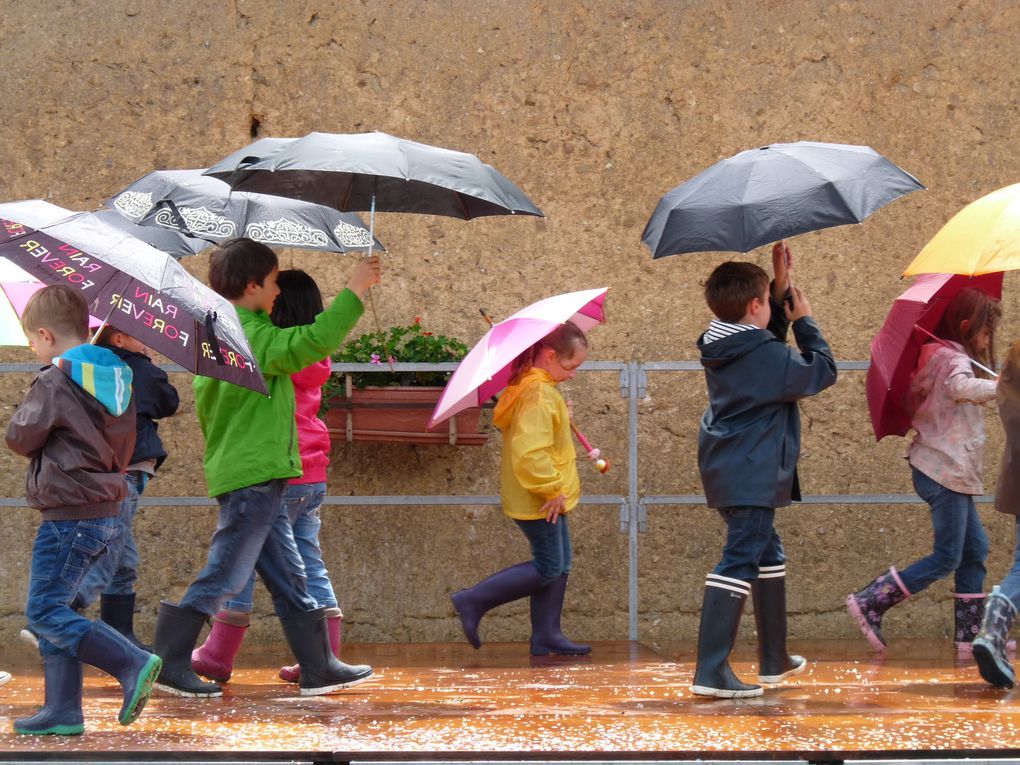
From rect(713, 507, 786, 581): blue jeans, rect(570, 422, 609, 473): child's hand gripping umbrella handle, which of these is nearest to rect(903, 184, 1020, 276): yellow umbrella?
rect(713, 507, 786, 581): blue jeans

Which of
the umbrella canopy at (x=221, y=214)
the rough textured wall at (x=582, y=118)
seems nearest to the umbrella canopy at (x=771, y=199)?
the umbrella canopy at (x=221, y=214)

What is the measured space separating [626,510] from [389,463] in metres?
1.15

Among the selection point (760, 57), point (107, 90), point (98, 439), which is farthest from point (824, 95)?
point (98, 439)

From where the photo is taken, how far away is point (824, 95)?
6.44 metres

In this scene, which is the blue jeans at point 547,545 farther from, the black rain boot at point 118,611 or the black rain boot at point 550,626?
the black rain boot at point 118,611

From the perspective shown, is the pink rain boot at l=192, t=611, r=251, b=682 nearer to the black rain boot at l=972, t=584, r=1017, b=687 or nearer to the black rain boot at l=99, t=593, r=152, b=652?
the black rain boot at l=99, t=593, r=152, b=652

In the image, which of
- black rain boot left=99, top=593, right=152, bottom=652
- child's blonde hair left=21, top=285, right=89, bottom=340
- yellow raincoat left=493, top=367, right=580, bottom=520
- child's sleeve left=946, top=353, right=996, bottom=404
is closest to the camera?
child's blonde hair left=21, top=285, right=89, bottom=340

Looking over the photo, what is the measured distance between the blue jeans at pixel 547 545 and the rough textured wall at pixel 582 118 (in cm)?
65

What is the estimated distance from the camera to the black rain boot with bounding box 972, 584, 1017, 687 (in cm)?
434

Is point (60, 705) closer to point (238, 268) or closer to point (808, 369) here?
point (238, 268)

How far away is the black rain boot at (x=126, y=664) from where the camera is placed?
3.65 metres

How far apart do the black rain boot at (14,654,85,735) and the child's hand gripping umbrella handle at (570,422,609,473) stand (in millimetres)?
2728

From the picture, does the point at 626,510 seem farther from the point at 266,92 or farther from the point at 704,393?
the point at 266,92

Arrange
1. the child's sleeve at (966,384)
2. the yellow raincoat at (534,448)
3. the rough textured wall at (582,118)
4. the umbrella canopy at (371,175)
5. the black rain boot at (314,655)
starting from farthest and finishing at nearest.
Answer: the rough textured wall at (582,118)
the yellow raincoat at (534,448)
the child's sleeve at (966,384)
the black rain boot at (314,655)
the umbrella canopy at (371,175)
